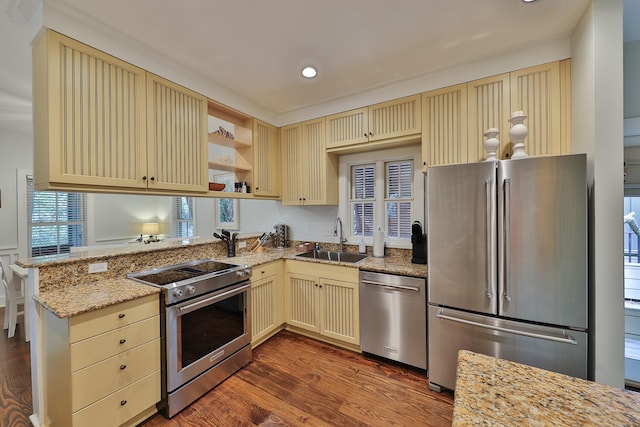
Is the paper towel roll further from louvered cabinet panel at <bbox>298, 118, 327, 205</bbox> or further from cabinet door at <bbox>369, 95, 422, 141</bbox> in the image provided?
cabinet door at <bbox>369, 95, 422, 141</bbox>

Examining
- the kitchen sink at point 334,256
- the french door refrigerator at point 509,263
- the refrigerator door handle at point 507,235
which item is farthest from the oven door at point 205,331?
the refrigerator door handle at point 507,235

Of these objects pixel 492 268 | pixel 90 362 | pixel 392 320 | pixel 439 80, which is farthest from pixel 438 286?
pixel 90 362

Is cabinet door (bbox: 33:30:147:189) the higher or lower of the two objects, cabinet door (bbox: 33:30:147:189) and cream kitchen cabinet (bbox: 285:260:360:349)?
the higher

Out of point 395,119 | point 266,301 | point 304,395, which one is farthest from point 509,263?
point 266,301

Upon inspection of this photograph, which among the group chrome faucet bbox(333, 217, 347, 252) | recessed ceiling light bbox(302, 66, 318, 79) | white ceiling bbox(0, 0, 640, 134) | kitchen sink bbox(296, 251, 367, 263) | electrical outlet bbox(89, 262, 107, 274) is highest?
white ceiling bbox(0, 0, 640, 134)

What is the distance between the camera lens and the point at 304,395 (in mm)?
2004

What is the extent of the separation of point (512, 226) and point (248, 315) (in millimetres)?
2284

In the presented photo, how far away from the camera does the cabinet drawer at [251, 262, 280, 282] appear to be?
260cm

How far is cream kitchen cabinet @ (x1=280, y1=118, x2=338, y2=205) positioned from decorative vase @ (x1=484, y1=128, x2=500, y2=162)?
1.62m

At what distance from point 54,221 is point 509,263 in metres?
6.57

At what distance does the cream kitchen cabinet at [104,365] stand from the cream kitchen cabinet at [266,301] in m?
0.94

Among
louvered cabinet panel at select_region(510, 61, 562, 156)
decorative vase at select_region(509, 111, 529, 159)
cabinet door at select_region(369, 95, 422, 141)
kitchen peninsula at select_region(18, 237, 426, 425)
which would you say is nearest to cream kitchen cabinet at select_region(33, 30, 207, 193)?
kitchen peninsula at select_region(18, 237, 426, 425)

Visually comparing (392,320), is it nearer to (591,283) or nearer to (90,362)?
(591,283)

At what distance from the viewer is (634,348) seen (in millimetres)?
2066
